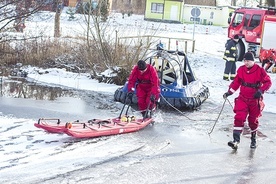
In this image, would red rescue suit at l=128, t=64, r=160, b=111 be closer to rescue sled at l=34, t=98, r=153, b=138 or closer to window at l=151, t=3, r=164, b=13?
rescue sled at l=34, t=98, r=153, b=138

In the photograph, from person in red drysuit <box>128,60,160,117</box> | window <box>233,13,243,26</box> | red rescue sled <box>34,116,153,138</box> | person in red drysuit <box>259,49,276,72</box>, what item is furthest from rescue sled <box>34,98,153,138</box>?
window <box>233,13,243,26</box>

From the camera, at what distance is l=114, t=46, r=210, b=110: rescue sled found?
1281cm

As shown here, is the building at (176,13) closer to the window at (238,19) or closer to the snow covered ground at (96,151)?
the window at (238,19)

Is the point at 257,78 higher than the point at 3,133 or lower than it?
higher

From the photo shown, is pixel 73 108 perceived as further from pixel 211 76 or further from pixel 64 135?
pixel 211 76

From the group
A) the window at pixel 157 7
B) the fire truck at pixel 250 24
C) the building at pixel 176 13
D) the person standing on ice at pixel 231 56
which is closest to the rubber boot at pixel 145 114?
the person standing on ice at pixel 231 56

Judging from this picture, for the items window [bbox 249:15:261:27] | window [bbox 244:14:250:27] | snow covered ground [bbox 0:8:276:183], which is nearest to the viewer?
snow covered ground [bbox 0:8:276:183]

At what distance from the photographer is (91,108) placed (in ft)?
41.8

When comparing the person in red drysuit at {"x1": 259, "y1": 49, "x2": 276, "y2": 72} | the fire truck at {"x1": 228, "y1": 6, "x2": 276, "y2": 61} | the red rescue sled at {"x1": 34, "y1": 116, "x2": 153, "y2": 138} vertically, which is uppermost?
the fire truck at {"x1": 228, "y1": 6, "x2": 276, "y2": 61}

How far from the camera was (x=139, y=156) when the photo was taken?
8047 mm

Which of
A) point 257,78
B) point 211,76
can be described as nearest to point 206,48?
point 211,76

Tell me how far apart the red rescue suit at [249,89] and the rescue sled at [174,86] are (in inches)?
148

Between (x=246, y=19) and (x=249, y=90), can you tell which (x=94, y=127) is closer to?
(x=249, y=90)

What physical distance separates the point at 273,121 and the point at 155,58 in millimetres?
3597
